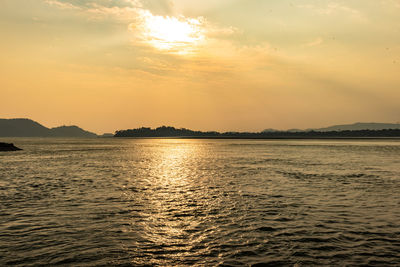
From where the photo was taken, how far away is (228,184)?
33.6 meters

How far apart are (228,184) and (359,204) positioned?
560 inches

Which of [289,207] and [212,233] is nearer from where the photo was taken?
[212,233]

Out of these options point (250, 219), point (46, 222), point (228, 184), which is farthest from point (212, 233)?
point (228, 184)

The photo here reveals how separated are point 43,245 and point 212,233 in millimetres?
8123

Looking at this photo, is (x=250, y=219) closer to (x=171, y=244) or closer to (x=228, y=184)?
(x=171, y=244)

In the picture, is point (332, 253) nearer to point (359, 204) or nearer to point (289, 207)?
point (289, 207)

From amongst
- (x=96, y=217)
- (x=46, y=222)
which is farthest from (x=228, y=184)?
(x=46, y=222)

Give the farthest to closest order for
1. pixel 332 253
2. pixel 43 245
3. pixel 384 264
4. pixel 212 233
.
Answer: pixel 212 233 < pixel 43 245 < pixel 332 253 < pixel 384 264

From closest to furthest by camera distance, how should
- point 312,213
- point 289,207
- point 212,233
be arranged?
point 212,233, point 312,213, point 289,207

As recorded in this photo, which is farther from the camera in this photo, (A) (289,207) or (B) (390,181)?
(B) (390,181)

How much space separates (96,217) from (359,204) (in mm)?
19165

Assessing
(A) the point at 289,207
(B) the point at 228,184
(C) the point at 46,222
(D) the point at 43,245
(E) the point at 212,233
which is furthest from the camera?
(B) the point at 228,184

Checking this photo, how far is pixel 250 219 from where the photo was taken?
60.5ft

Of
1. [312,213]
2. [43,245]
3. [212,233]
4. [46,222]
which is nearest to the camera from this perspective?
[43,245]
